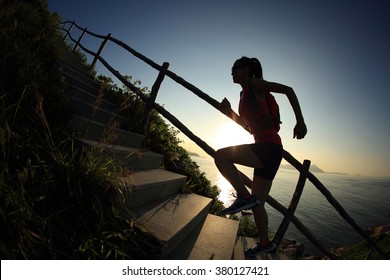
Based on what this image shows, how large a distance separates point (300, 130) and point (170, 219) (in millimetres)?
1651

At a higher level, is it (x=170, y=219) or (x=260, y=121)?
(x=260, y=121)

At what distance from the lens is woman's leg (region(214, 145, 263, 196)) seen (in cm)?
235

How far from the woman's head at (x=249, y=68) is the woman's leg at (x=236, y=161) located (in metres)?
0.84

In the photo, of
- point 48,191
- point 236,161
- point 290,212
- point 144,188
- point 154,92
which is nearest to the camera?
point 48,191

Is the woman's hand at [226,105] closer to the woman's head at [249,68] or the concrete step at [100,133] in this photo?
the woman's head at [249,68]

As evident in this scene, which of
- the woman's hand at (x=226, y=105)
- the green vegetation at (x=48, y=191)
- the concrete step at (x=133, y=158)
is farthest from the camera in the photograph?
the woman's hand at (x=226, y=105)

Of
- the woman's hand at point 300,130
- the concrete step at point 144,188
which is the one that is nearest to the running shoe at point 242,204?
the woman's hand at point 300,130

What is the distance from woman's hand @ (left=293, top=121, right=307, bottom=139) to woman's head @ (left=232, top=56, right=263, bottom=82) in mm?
724

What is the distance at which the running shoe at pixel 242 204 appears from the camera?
89.4 inches

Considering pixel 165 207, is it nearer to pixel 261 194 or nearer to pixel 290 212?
pixel 261 194

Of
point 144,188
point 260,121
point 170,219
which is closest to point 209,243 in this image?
point 170,219

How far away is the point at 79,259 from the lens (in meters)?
1.60

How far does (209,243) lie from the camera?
8.63 feet
